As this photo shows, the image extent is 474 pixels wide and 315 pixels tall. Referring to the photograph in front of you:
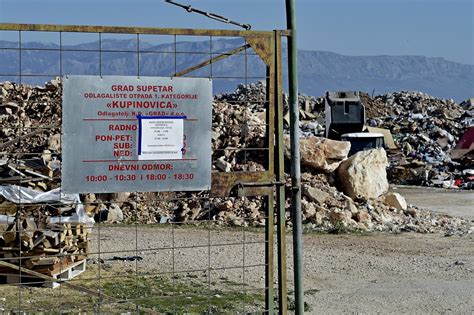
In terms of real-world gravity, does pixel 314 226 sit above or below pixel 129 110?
below

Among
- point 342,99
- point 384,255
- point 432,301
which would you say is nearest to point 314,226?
point 384,255

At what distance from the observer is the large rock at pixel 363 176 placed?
16.8m

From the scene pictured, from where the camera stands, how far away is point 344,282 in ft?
34.4

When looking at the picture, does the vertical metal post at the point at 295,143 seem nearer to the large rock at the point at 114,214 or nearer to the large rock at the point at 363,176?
the large rock at the point at 114,214

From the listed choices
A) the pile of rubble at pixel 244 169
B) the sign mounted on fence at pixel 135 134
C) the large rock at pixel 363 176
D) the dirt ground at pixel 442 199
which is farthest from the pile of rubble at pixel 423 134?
the sign mounted on fence at pixel 135 134

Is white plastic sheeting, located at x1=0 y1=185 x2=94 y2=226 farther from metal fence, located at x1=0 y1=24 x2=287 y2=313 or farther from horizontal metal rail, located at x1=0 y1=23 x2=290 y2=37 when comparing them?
horizontal metal rail, located at x1=0 y1=23 x2=290 y2=37

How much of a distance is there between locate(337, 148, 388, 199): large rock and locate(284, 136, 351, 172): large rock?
0.21 m

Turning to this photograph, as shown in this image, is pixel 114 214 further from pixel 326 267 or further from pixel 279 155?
pixel 279 155

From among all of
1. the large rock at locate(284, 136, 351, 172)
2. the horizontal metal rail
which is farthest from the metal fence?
the large rock at locate(284, 136, 351, 172)

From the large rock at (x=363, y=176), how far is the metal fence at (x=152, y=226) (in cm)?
186

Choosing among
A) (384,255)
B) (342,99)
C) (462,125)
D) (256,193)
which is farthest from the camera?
(462,125)

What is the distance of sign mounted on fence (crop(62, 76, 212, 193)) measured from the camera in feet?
18.5

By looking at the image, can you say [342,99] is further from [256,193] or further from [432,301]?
[256,193]

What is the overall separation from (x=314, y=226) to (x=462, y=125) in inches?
853
